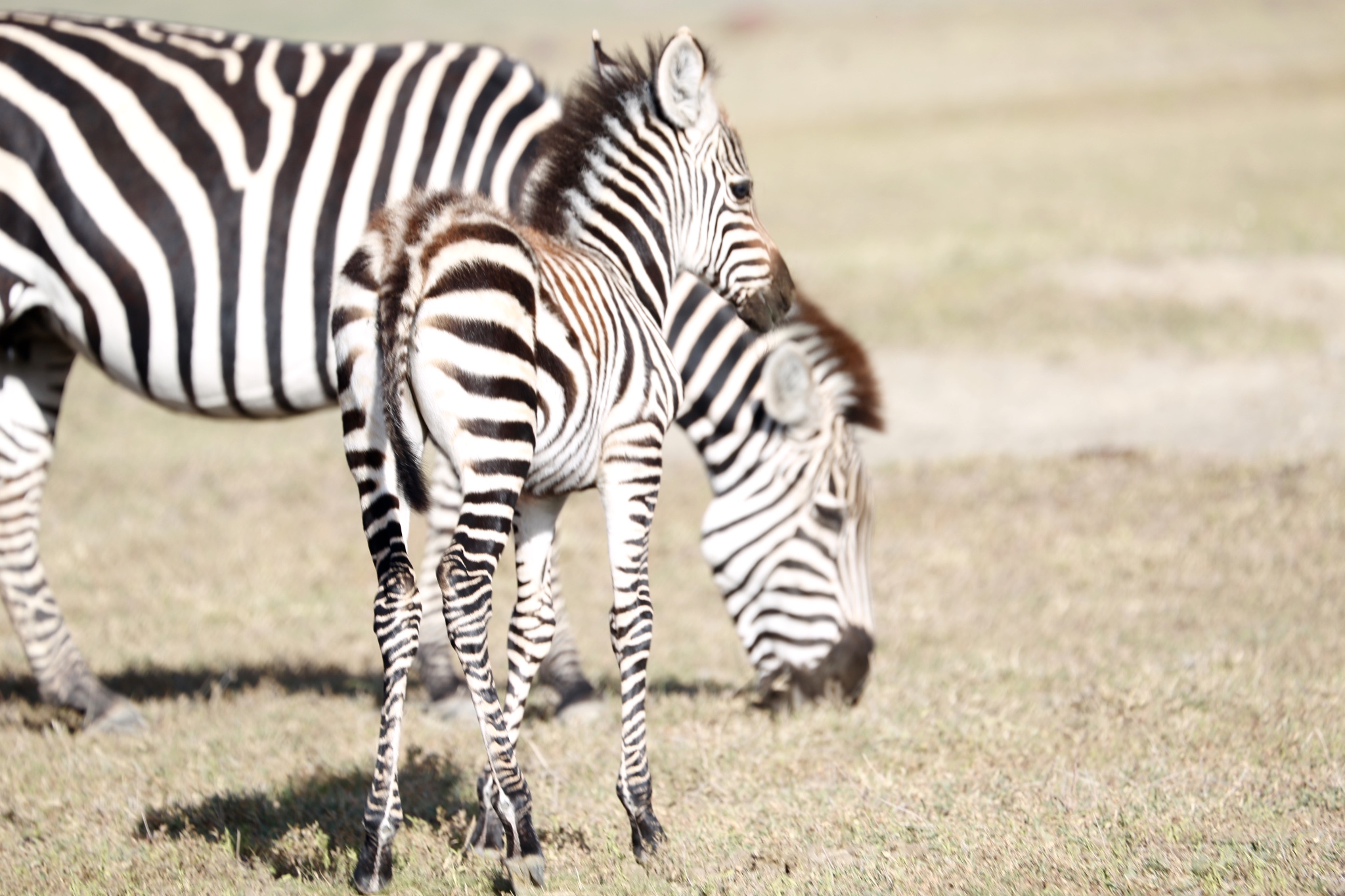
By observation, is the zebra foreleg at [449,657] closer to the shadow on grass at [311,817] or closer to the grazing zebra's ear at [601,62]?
the shadow on grass at [311,817]

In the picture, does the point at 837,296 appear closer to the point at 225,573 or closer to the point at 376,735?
the point at 225,573

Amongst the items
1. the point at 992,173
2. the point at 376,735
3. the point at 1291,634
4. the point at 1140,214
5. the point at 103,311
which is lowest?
the point at 376,735

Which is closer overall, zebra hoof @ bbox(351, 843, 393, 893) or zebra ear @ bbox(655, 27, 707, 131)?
zebra hoof @ bbox(351, 843, 393, 893)

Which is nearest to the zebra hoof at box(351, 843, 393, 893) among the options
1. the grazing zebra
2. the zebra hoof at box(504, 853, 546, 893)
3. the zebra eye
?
the zebra hoof at box(504, 853, 546, 893)

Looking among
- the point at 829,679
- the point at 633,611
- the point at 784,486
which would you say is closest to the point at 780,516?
the point at 784,486

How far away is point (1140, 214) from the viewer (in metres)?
21.5

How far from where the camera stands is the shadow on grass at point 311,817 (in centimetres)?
450

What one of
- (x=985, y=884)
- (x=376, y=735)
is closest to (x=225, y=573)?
(x=376, y=735)

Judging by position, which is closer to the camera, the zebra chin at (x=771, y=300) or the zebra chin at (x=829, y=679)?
the zebra chin at (x=771, y=300)

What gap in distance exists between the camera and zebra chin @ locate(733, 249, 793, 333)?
4707 millimetres

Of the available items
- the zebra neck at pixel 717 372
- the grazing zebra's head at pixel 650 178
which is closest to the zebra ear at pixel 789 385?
the zebra neck at pixel 717 372

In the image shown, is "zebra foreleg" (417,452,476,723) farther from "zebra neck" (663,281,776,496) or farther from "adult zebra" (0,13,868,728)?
"zebra neck" (663,281,776,496)

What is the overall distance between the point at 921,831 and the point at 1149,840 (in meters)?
0.72

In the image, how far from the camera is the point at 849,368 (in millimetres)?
6293
